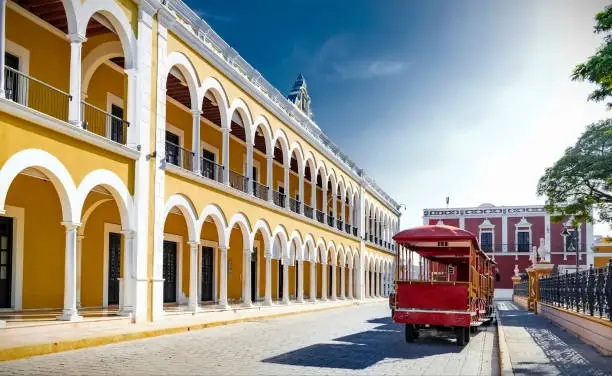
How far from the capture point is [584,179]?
87.1 ft

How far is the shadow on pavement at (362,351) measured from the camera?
1002 cm

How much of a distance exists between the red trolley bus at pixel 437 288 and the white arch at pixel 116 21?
7.73m

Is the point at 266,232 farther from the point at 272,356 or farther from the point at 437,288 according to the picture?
the point at 272,356

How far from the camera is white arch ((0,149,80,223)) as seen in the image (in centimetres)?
1091

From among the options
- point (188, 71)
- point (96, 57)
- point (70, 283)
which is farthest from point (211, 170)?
point (70, 283)

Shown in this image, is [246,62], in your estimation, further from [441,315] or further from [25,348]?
[25,348]

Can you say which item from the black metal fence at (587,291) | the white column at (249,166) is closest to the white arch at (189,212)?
the white column at (249,166)

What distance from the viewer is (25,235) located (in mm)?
15203

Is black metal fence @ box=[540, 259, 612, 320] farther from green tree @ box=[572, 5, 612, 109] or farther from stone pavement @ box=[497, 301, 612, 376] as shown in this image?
green tree @ box=[572, 5, 612, 109]

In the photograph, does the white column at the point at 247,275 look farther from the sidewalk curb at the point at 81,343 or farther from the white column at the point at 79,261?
the white column at the point at 79,261

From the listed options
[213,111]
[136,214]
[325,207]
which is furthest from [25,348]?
[325,207]

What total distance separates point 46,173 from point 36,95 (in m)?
2.90

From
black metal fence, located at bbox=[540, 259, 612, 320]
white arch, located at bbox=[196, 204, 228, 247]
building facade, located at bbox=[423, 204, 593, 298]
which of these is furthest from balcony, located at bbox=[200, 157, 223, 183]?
building facade, located at bbox=[423, 204, 593, 298]

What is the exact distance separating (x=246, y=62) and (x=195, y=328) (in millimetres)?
10204
